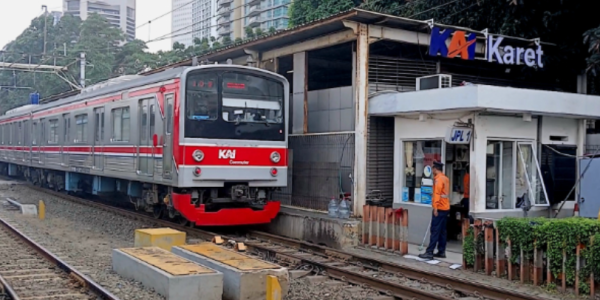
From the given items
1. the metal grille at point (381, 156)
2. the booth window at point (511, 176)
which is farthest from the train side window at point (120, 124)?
the booth window at point (511, 176)

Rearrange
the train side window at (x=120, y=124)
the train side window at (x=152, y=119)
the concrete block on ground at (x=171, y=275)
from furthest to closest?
the train side window at (x=120, y=124)
the train side window at (x=152, y=119)
the concrete block on ground at (x=171, y=275)

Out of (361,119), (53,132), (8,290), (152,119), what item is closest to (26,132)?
(53,132)

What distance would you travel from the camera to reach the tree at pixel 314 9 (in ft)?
86.5

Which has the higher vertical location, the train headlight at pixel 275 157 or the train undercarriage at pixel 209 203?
the train headlight at pixel 275 157

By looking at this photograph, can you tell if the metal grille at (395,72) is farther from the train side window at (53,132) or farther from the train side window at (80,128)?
the train side window at (53,132)

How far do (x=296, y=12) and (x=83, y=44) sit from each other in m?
24.4

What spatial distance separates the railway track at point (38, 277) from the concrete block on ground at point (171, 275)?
54 centimetres

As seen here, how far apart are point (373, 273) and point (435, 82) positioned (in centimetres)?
473

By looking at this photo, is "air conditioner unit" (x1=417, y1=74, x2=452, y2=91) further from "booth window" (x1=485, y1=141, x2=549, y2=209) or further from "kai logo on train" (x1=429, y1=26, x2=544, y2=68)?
"booth window" (x1=485, y1=141, x2=549, y2=209)

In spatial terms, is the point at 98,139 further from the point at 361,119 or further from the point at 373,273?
the point at 373,273

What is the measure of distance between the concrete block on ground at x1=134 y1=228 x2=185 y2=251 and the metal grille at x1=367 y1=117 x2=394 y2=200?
444cm

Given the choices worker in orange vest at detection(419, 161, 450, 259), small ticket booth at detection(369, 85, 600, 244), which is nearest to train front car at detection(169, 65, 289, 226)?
small ticket booth at detection(369, 85, 600, 244)

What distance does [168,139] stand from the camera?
492 inches

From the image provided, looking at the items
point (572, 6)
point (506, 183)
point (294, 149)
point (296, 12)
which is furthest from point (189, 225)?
point (296, 12)
